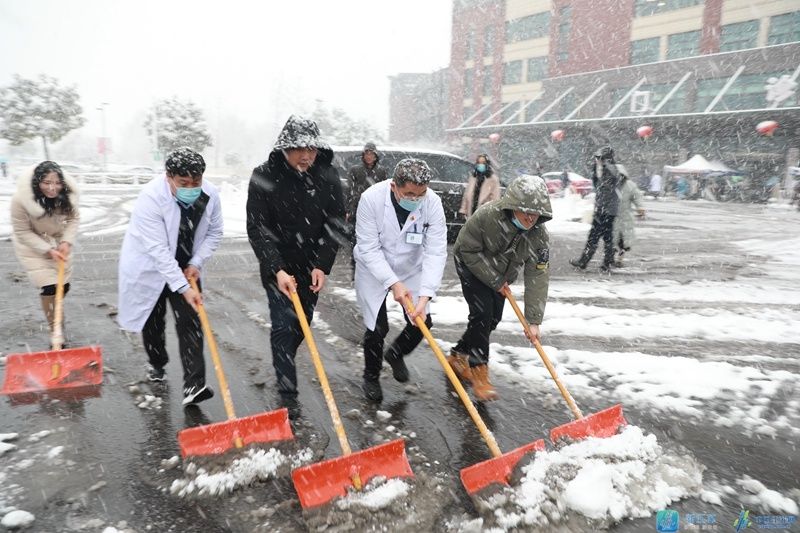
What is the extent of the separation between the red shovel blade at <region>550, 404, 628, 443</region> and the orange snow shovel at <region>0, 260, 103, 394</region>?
319cm

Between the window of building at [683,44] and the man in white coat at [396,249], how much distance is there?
32317mm

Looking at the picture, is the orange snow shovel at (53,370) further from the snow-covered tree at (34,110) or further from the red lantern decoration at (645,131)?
the red lantern decoration at (645,131)

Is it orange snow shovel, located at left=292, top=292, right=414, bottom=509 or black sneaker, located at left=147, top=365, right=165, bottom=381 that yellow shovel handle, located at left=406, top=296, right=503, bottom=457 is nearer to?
orange snow shovel, located at left=292, top=292, right=414, bottom=509

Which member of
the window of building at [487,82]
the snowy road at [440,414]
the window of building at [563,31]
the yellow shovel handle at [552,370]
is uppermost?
the window of building at [563,31]

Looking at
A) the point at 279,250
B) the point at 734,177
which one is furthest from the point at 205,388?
the point at 734,177

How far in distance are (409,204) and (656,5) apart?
34.3m

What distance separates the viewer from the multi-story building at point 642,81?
2556cm

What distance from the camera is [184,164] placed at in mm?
3104

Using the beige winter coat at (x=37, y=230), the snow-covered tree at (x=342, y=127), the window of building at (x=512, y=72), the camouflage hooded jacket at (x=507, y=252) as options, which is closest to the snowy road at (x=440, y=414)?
the beige winter coat at (x=37, y=230)

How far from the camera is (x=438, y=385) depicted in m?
3.99

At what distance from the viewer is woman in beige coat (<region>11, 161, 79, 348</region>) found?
13.6ft

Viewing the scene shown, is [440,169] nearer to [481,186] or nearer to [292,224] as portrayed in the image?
[481,186]

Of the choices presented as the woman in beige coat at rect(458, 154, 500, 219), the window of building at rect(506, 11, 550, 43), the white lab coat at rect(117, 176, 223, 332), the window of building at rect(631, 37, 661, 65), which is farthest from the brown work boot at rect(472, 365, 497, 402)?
the window of building at rect(506, 11, 550, 43)

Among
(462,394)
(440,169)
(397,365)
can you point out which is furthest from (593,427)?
(440,169)
